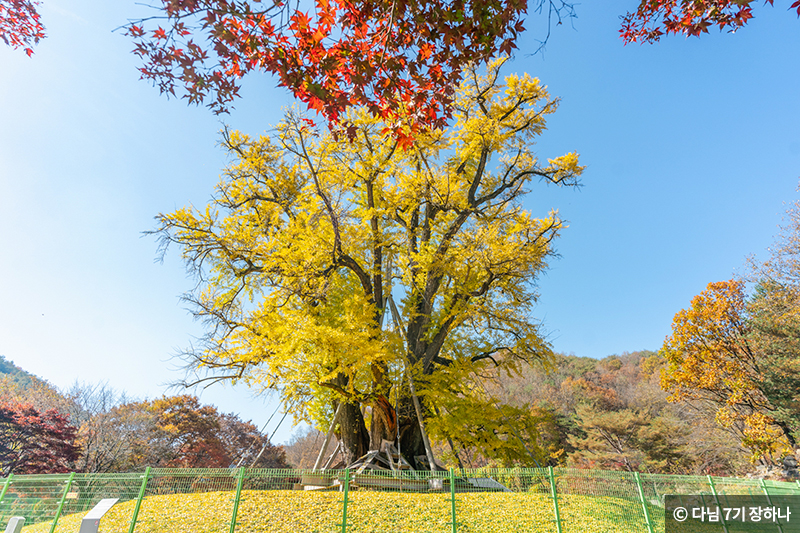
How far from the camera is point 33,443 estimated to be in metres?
15.7

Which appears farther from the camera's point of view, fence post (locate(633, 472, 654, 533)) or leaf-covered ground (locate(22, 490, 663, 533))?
fence post (locate(633, 472, 654, 533))

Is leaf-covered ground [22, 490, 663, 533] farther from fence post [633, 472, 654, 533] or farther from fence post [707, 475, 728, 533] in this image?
fence post [707, 475, 728, 533]

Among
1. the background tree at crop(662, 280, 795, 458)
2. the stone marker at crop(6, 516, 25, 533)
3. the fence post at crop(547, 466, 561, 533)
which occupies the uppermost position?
the background tree at crop(662, 280, 795, 458)

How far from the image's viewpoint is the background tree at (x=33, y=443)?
49.8ft

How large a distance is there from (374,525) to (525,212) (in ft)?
30.6

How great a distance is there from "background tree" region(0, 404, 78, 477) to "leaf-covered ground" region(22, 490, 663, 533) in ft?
32.5

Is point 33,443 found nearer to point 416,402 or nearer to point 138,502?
point 138,502

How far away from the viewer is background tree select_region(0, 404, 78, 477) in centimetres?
1518

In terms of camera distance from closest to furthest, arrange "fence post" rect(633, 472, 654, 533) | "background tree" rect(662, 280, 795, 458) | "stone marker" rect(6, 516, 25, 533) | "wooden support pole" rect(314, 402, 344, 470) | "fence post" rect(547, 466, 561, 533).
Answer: "stone marker" rect(6, 516, 25, 533), "fence post" rect(547, 466, 561, 533), "fence post" rect(633, 472, 654, 533), "wooden support pole" rect(314, 402, 344, 470), "background tree" rect(662, 280, 795, 458)

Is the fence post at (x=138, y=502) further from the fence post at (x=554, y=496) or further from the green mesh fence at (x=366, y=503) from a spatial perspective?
the fence post at (x=554, y=496)

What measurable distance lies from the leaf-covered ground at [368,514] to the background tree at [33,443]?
32.5 feet

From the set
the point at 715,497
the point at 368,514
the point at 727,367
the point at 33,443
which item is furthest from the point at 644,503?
the point at 33,443

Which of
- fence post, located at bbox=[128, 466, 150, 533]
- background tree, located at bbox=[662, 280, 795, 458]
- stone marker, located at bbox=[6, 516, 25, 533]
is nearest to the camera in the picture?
stone marker, located at bbox=[6, 516, 25, 533]

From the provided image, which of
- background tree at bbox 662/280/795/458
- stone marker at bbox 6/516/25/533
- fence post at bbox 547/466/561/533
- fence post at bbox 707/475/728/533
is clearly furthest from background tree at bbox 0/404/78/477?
background tree at bbox 662/280/795/458
